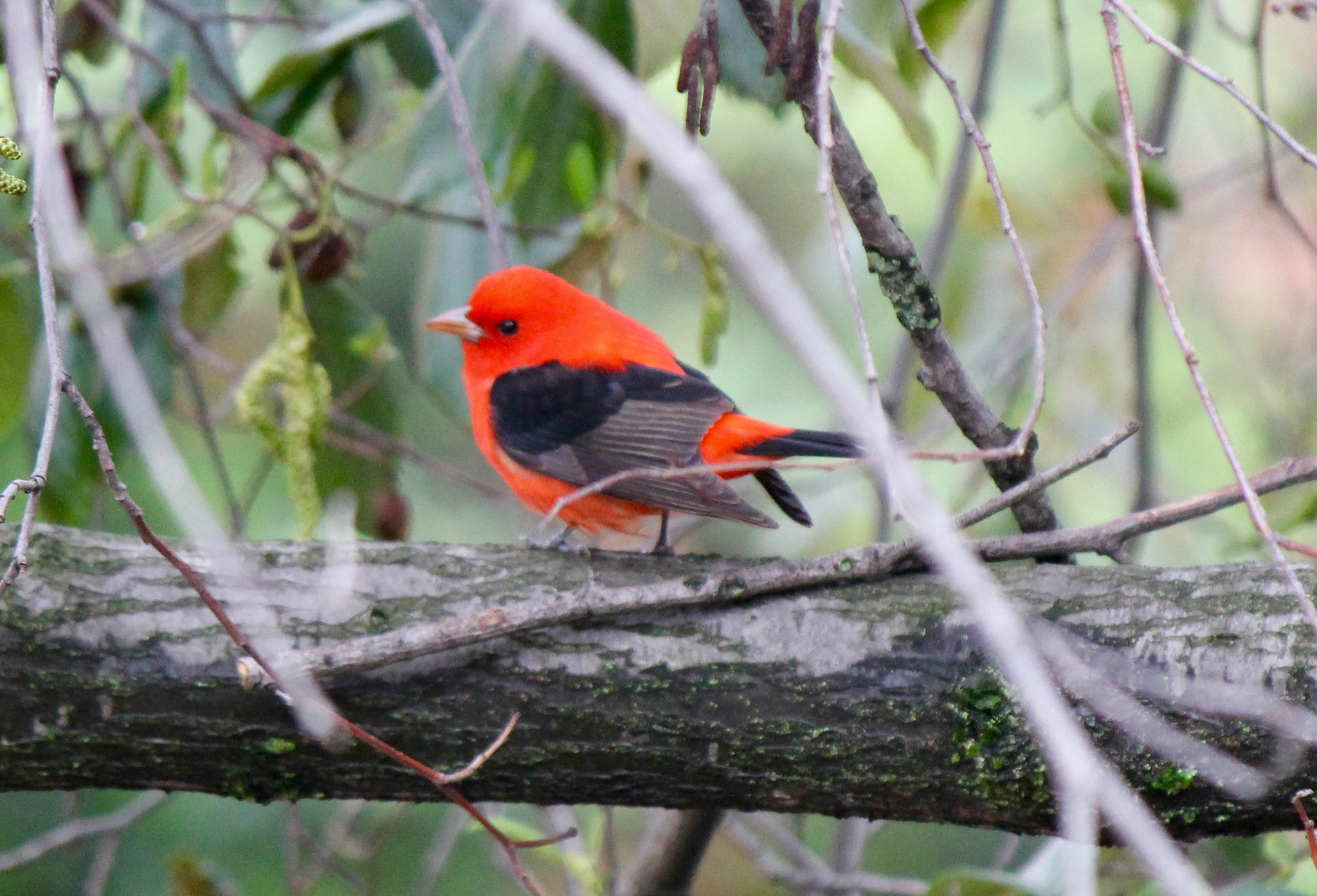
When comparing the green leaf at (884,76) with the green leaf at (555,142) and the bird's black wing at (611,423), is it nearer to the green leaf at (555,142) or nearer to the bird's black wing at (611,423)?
the green leaf at (555,142)

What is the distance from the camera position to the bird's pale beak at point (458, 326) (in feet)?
12.4

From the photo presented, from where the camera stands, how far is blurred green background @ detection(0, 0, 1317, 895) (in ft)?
11.4

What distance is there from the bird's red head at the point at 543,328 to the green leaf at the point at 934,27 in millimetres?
1026

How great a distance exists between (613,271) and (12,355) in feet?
5.60

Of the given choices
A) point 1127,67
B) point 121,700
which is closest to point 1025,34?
point 1127,67

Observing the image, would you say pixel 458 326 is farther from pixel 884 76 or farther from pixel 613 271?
pixel 884 76

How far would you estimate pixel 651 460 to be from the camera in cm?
321

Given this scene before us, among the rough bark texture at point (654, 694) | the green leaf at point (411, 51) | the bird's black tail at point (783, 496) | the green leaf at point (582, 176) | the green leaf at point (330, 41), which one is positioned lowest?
the rough bark texture at point (654, 694)

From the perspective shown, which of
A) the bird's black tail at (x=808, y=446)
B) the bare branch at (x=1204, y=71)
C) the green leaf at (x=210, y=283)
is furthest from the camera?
the green leaf at (x=210, y=283)

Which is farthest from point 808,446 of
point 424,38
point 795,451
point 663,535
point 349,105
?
point 349,105

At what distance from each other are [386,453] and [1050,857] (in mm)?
2199

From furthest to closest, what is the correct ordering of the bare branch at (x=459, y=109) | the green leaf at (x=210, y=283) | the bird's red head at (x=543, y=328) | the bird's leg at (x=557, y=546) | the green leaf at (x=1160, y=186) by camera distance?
1. the green leaf at (x=210, y=283)
2. the bird's red head at (x=543, y=328)
3. the green leaf at (x=1160, y=186)
4. the bare branch at (x=459, y=109)
5. the bird's leg at (x=557, y=546)

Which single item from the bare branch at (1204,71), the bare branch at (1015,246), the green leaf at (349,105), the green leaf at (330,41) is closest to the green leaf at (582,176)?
the green leaf at (330,41)

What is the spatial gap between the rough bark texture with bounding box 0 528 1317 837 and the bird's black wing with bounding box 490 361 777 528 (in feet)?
2.08
